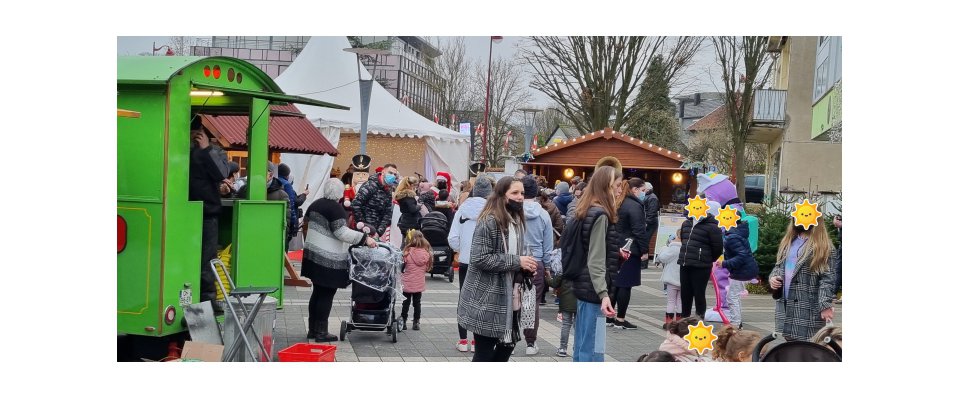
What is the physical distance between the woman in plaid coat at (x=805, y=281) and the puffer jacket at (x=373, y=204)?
406 cm

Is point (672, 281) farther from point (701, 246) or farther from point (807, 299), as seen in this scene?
point (807, 299)

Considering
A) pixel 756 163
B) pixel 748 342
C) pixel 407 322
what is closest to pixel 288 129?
pixel 407 322

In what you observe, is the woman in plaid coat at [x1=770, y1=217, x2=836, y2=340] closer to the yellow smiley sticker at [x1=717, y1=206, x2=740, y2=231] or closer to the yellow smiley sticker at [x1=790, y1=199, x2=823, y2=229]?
the yellow smiley sticker at [x1=790, y1=199, x2=823, y2=229]

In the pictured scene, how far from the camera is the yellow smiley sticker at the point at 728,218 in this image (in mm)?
9195

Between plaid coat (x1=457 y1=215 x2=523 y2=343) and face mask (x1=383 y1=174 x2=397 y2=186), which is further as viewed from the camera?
face mask (x1=383 y1=174 x2=397 y2=186)

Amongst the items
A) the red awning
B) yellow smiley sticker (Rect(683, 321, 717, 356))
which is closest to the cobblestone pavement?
yellow smiley sticker (Rect(683, 321, 717, 356))

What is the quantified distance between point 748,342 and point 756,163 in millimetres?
39387

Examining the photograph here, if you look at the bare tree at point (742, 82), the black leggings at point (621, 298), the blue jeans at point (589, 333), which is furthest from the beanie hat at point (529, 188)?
the bare tree at point (742, 82)

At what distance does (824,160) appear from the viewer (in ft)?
65.6

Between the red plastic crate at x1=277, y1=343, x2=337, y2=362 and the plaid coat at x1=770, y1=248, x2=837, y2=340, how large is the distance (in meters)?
3.39

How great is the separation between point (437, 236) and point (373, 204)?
4078mm

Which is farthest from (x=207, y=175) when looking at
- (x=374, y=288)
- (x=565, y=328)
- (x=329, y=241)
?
(x=565, y=328)

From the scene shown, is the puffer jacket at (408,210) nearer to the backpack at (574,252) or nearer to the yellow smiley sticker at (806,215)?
the backpack at (574,252)

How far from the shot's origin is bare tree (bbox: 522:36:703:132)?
68.6 ft
